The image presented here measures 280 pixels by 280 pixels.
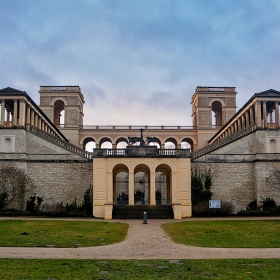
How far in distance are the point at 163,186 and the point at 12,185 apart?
19.4 meters

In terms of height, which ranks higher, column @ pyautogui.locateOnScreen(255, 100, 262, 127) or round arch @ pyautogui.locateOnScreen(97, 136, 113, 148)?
round arch @ pyautogui.locateOnScreen(97, 136, 113, 148)

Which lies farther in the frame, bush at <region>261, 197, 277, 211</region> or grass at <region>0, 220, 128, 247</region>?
bush at <region>261, 197, 277, 211</region>

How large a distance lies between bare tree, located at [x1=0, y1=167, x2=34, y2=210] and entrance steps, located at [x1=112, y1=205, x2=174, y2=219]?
9.83 m

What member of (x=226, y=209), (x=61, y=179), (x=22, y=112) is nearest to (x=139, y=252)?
(x=226, y=209)

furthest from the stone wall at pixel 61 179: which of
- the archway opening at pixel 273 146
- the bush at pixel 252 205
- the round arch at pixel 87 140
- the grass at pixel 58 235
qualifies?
the round arch at pixel 87 140

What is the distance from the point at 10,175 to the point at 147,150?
44.3ft

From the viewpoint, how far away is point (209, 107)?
72.1 m

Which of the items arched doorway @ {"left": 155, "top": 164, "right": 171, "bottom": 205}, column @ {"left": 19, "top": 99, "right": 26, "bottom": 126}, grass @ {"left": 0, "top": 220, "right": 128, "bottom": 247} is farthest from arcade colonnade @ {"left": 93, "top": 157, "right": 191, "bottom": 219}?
grass @ {"left": 0, "top": 220, "right": 128, "bottom": 247}

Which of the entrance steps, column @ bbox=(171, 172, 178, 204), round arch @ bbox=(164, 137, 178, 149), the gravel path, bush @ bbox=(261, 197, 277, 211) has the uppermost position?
round arch @ bbox=(164, 137, 178, 149)

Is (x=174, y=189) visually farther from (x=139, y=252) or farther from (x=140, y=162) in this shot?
(x=139, y=252)

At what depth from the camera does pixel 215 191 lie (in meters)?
42.6

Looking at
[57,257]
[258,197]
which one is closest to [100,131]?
[258,197]

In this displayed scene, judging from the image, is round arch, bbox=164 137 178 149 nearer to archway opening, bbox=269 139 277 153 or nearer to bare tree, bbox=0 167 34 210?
archway opening, bbox=269 139 277 153

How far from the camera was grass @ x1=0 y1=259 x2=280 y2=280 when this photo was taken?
11141mm
